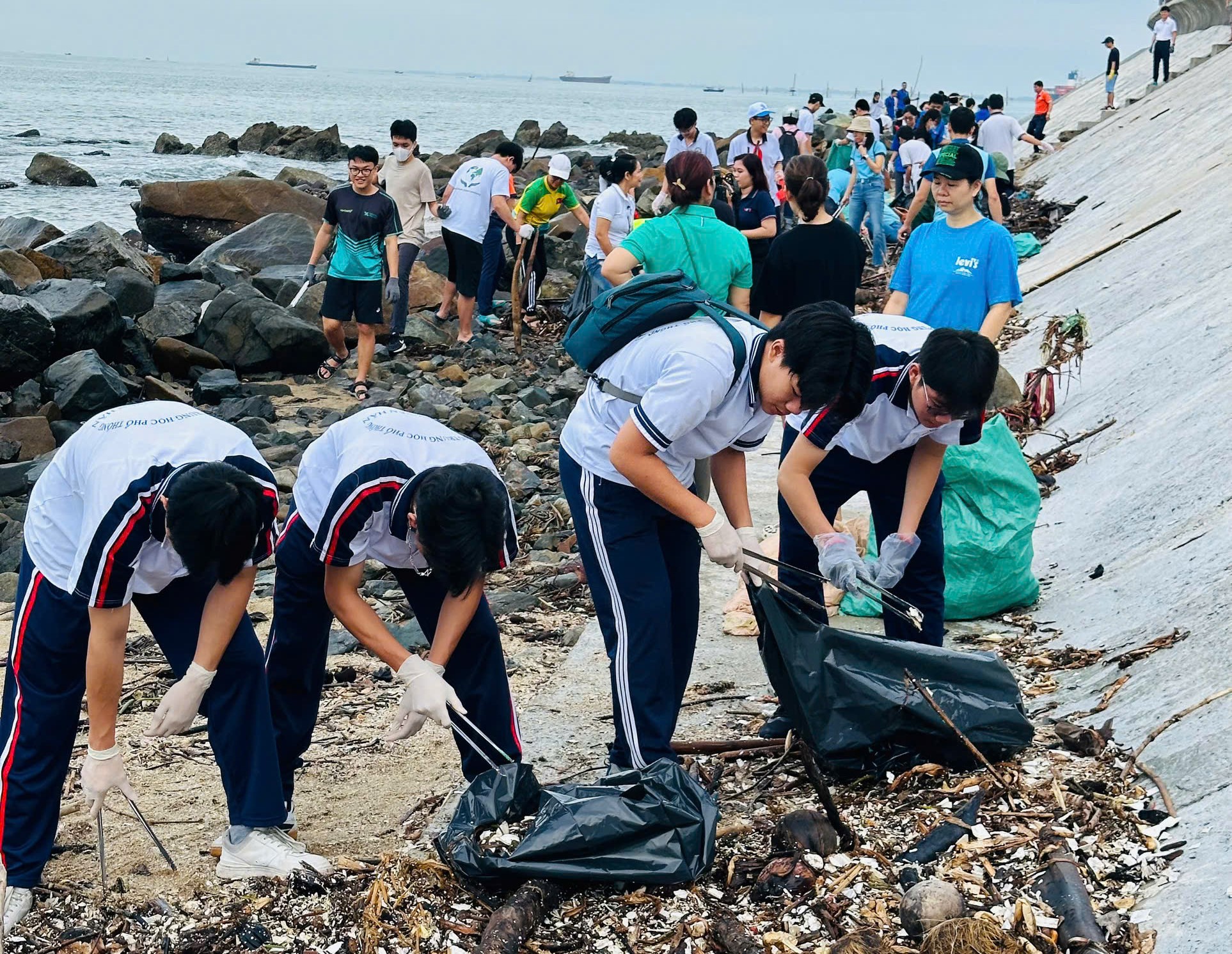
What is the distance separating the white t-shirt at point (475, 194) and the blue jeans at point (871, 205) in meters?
4.50

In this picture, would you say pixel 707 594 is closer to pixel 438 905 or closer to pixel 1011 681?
pixel 1011 681

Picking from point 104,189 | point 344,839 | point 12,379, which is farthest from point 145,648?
point 104,189

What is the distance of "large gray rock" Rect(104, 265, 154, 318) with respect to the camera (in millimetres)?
10969

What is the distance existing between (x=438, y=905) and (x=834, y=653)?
1.16 metres

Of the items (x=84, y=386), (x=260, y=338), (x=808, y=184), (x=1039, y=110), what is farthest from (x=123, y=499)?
(x=1039, y=110)

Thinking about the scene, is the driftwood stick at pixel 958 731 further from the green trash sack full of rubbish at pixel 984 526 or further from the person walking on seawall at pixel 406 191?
the person walking on seawall at pixel 406 191

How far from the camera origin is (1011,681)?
324 centimetres

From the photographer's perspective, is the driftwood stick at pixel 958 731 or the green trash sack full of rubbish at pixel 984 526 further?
the green trash sack full of rubbish at pixel 984 526

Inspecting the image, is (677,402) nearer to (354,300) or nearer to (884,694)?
(884,694)

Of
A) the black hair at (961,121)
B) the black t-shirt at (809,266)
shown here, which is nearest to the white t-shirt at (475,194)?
the black hair at (961,121)

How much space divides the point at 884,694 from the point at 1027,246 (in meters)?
11.2

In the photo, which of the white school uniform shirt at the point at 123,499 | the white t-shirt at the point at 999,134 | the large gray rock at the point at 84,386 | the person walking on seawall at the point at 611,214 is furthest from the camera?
the white t-shirt at the point at 999,134

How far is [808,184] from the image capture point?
5777 mm

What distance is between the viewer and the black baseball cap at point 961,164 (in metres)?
4.77
